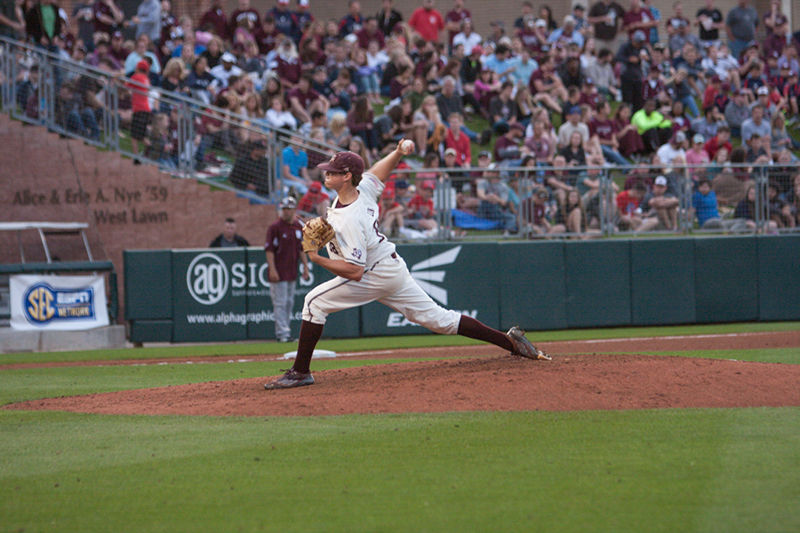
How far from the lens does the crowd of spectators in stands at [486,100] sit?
16812mm

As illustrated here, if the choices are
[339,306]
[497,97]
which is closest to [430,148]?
[497,97]

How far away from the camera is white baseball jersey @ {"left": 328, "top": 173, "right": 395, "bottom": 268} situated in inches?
311

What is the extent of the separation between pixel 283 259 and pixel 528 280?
4.62m

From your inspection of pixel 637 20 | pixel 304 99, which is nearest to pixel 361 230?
Result: pixel 304 99

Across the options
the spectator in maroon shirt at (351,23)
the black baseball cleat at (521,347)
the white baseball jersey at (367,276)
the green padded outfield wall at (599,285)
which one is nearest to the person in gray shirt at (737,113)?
the green padded outfield wall at (599,285)

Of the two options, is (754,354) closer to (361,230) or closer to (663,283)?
(663,283)

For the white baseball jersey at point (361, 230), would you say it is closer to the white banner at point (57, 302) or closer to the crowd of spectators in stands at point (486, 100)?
the crowd of spectators in stands at point (486, 100)

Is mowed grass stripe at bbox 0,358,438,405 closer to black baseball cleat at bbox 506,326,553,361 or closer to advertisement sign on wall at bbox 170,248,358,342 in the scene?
black baseball cleat at bbox 506,326,553,361

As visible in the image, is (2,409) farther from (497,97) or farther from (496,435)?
(497,97)

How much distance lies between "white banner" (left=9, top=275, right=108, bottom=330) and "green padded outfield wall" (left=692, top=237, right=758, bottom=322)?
1101 centimetres

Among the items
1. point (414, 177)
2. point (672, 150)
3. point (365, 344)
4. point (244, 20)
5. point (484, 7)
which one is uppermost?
point (484, 7)

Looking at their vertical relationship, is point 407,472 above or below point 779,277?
below

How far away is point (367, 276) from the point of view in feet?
26.9

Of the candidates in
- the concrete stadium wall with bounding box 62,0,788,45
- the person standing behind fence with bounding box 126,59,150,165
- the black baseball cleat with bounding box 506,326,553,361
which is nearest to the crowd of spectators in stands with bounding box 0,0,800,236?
the person standing behind fence with bounding box 126,59,150,165
